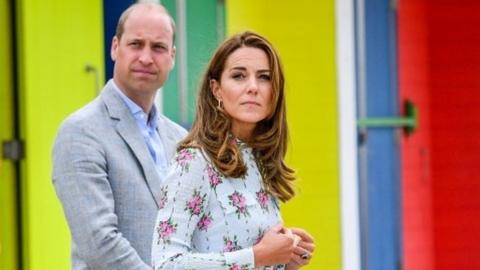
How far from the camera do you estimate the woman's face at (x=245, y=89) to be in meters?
2.09

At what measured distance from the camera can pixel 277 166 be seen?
7.06ft

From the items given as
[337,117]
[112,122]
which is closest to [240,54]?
[112,122]

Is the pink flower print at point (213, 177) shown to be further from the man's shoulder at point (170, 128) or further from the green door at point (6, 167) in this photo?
the green door at point (6, 167)

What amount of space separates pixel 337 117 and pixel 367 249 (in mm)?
808

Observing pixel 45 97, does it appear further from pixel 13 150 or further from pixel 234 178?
pixel 234 178

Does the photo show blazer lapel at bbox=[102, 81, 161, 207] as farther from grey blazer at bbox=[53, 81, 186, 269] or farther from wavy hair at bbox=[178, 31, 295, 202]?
wavy hair at bbox=[178, 31, 295, 202]

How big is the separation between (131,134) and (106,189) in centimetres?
18

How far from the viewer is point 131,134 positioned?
2629 millimetres

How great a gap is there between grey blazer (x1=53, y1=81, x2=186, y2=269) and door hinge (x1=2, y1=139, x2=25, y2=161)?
113 centimetres

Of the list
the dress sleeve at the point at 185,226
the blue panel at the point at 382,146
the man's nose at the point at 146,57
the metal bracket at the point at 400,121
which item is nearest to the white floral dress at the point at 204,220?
the dress sleeve at the point at 185,226

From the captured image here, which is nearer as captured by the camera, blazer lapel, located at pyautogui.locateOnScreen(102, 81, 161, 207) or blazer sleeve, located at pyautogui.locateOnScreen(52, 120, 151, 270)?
blazer sleeve, located at pyautogui.locateOnScreen(52, 120, 151, 270)

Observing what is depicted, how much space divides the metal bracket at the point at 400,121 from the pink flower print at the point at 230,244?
3.35 metres

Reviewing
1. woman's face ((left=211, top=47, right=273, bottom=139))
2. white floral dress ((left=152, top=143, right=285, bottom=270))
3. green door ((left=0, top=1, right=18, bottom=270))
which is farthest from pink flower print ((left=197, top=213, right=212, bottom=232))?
green door ((left=0, top=1, right=18, bottom=270))

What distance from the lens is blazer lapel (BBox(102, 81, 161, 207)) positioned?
258 cm
